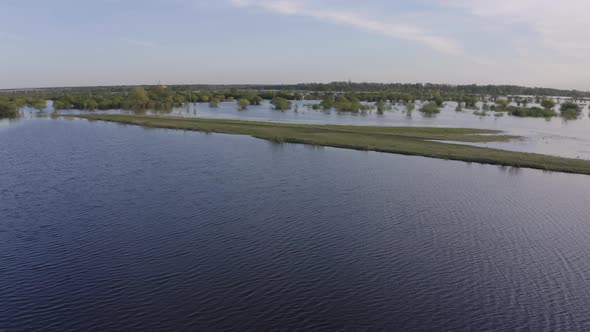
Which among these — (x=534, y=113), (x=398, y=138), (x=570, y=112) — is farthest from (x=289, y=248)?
(x=570, y=112)

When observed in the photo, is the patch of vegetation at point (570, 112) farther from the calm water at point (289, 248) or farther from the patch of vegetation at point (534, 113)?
the calm water at point (289, 248)

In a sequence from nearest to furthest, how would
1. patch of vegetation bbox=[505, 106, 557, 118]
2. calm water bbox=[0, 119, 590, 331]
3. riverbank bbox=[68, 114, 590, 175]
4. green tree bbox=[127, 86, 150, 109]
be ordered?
calm water bbox=[0, 119, 590, 331]
riverbank bbox=[68, 114, 590, 175]
patch of vegetation bbox=[505, 106, 557, 118]
green tree bbox=[127, 86, 150, 109]

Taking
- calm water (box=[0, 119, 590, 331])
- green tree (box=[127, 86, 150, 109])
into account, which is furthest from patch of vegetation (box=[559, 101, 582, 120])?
green tree (box=[127, 86, 150, 109])

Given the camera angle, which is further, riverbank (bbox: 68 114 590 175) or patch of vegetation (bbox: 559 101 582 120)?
patch of vegetation (bbox: 559 101 582 120)

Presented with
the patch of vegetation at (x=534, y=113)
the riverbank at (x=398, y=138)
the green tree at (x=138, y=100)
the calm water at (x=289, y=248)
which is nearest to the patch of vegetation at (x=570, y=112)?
the patch of vegetation at (x=534, y=113)

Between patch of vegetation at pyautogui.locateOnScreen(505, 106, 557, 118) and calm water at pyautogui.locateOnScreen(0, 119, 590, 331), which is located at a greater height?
patch of vegetation at pyautogui.locateOnScreen(505, 106, 557, 118)

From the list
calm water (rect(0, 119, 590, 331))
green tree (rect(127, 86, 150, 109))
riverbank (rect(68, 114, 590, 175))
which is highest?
green tree (rect(127, 86, 150, 109))

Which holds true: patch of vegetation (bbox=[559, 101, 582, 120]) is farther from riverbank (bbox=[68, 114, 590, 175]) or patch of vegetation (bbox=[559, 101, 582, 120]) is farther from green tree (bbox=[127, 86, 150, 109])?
green tree (bbox=[127, 86, 150, 109])

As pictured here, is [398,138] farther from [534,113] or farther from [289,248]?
[534,113]
